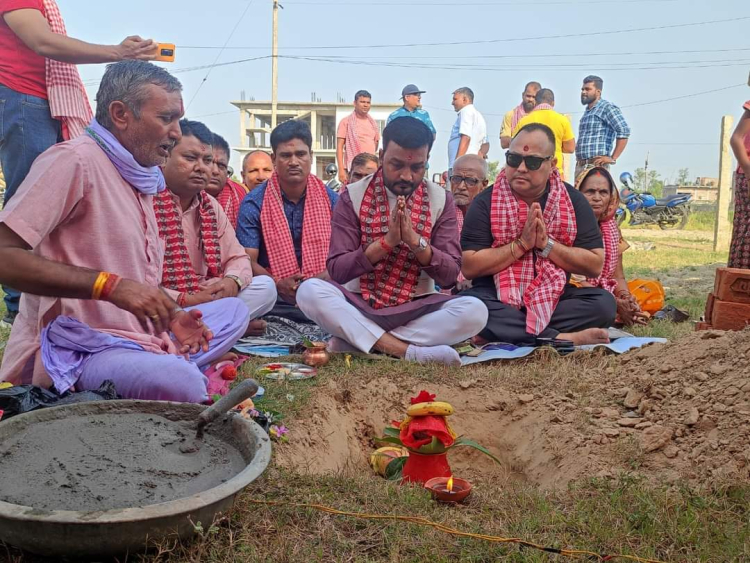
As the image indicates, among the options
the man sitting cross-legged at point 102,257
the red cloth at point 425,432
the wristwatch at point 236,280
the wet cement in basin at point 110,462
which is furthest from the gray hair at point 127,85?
the red cloth at point 425,432

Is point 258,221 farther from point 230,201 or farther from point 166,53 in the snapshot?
point 166,53

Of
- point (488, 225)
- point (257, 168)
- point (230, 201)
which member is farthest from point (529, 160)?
point (257, 168)

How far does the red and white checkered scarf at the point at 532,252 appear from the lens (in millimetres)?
4742

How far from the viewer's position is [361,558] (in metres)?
1.97

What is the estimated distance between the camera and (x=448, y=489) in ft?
8.09

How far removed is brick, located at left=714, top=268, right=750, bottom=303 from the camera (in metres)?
4.50

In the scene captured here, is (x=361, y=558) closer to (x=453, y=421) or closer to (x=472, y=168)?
(x=453, y=421)

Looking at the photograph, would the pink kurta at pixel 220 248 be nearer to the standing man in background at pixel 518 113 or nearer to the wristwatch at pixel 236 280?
the wristwatch at pixel 236 280

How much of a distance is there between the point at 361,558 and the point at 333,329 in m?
2.54

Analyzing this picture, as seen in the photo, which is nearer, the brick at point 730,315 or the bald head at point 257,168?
the brick at point 730,315

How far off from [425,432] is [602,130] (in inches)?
253

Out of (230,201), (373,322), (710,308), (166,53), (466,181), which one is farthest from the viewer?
(466,181)

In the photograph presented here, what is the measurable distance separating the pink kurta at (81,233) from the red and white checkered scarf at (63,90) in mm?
1481

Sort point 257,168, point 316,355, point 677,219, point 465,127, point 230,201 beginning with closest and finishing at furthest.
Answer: point 316,355 → point 230,201 → point 257,168 → point 465,127 → point 677,219
